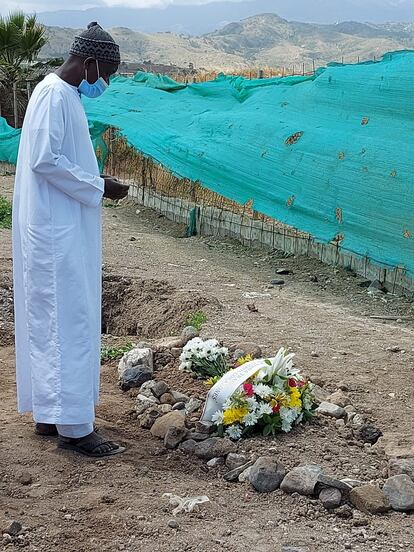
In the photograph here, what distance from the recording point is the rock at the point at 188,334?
547cm

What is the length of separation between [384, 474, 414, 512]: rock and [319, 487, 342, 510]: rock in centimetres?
19

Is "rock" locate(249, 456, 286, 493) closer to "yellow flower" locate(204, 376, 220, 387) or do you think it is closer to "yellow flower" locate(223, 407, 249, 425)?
"yellow flower" locate(223, 407, 249, 425)

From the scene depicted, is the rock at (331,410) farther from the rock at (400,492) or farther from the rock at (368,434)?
the rock at (400,492)

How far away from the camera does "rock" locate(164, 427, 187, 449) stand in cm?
402

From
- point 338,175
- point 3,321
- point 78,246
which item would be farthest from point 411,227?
point 78,246

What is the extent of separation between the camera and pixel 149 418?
4324mm

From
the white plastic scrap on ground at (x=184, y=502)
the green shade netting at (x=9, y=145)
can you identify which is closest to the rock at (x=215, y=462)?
the white plastic scrap on ground at (x=184, y=502)

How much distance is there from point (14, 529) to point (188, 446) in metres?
1.00

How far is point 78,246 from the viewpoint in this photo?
12.3 feet

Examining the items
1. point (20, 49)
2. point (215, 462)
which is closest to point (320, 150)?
point (215, 462)

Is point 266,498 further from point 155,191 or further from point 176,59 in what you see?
point 176,59

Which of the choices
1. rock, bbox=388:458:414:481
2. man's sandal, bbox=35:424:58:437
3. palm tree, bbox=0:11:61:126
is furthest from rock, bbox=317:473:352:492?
palm tree, bbox=0:11:61:126

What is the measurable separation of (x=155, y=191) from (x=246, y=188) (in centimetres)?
297

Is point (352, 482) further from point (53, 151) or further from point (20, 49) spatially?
point (20, 49)
